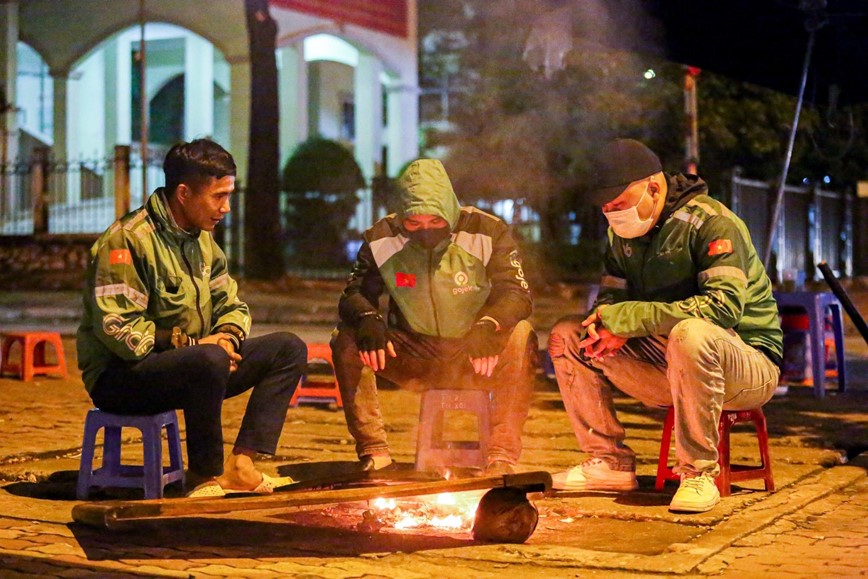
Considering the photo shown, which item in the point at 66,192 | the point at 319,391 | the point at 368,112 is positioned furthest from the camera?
the point at 368,112

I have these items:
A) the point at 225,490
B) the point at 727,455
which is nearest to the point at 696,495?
the point at 727,455

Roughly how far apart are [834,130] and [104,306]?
7.55 metres

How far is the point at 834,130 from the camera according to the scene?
1056cm

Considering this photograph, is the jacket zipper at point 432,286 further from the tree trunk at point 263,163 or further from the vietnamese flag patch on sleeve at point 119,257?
the tree trunk at point 263,163

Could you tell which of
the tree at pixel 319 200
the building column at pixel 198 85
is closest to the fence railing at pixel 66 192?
the building column at pixel 198 85

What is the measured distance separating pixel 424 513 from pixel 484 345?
82cm

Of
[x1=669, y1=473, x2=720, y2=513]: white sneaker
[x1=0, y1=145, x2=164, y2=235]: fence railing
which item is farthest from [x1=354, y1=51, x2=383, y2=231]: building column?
[x1=669, y1=473, x2=720, y2=513]: white sneaker

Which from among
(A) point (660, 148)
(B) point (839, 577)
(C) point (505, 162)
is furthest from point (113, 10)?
(B) point (839, 577)

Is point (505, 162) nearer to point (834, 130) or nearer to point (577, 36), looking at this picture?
point (834, 130)

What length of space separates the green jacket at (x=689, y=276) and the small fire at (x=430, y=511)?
0.92m

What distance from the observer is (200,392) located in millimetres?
4863

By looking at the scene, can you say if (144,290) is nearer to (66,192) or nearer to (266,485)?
(266,485)

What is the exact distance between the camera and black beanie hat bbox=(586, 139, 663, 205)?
5066 millimetres

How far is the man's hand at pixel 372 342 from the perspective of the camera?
18.0 feet
